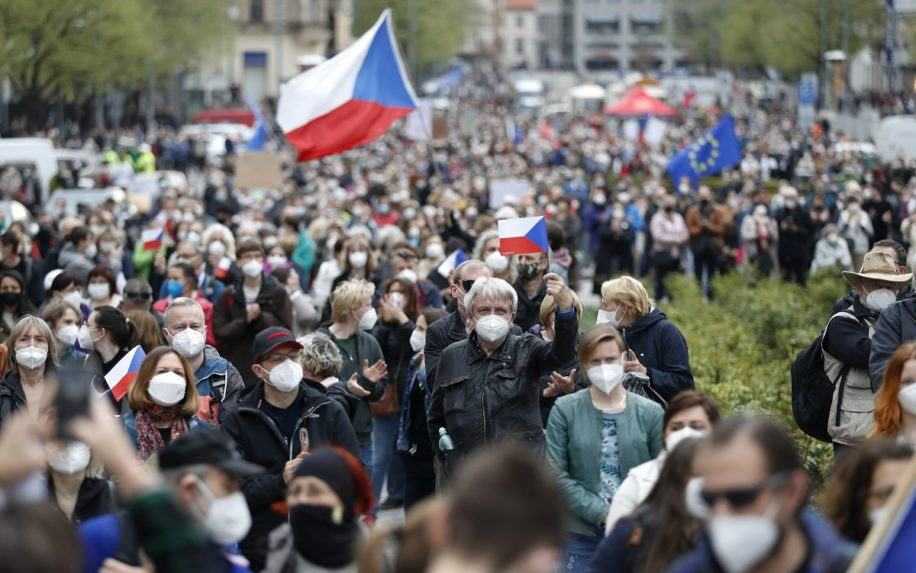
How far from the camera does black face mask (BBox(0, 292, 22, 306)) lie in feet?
49.3

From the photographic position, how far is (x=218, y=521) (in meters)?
5.85

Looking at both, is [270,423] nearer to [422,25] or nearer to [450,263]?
[450,263]

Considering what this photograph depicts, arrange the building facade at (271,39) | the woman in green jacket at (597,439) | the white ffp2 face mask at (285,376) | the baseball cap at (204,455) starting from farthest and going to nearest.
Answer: the building facade at (271,39)
the white ffp2 face mask at (285,376)
the woman in green jacket at (597,439)
the baseball cap at (204,455)

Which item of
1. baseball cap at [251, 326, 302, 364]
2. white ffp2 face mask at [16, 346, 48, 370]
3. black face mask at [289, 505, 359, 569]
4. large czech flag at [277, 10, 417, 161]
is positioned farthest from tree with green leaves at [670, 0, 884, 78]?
black face mask at [289, 505, 359, 569]

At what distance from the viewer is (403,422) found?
1128 centimetres

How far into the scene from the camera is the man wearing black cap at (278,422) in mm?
8547

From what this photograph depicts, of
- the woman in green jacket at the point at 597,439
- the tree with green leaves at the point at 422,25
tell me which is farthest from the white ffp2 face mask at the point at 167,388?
the tree with green leaves at the point at 422,25

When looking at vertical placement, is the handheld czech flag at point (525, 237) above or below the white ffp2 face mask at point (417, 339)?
above

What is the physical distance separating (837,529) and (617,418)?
2349 mm

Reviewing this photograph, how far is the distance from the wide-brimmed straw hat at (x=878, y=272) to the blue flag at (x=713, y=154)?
912 inches

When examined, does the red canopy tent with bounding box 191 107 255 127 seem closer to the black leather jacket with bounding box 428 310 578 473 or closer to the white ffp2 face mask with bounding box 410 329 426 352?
the white ffp2 face mask with bounding box 410 329 426 352

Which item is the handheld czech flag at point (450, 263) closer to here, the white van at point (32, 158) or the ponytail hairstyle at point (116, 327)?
the ponytail hairstyle at point (116, 327)

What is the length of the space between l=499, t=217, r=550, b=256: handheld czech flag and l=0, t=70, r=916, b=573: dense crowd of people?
3.8 inches

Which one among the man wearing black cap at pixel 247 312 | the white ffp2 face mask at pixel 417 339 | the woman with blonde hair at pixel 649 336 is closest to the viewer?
the woman with blonde hair at pixel 649 336
